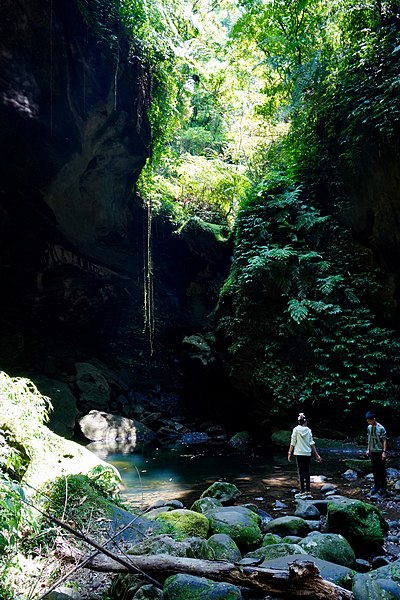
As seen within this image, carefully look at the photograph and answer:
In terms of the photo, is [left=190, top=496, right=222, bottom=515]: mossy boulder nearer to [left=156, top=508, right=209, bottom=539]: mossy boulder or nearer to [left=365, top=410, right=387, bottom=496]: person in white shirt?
[left=156, top=508, right=209, bottom=539]: mossy boulder

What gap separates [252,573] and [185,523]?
5.79ft

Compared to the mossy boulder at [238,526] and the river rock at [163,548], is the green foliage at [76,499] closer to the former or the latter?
the river rock at [163,548]

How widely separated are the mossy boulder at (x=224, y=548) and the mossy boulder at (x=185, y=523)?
1.04ft

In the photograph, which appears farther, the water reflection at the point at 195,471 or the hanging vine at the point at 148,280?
the hanging vine at the point at 148,280

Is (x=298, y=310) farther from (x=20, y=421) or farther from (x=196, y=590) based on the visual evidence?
(x=196, y=590)

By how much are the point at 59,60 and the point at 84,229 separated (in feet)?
17.8

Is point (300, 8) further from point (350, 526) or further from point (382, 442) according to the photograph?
point (350, 526)

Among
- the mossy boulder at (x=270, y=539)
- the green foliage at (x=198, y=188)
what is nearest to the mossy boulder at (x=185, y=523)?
the mossy boulder at (x=270, y=539)

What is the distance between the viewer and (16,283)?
14.9m

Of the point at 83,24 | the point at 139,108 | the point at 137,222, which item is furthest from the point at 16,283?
the point at 83,24

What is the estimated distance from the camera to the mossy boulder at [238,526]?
175 inches

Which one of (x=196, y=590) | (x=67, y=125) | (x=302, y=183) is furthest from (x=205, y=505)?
(x=302, y=183)

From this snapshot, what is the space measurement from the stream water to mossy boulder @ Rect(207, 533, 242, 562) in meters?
1.59

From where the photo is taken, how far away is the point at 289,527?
4930 millimetres
